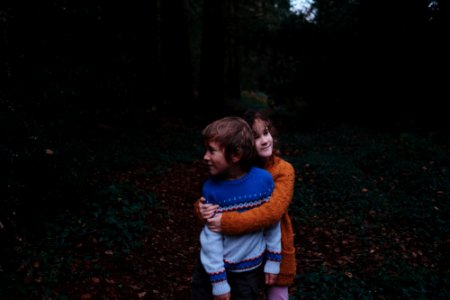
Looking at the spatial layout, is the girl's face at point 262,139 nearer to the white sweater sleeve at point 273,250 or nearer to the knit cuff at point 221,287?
the white sweater sleeve at point 273,250

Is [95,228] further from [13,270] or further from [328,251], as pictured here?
[328,251]

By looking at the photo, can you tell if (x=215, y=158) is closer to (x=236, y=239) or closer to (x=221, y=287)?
(x=236, y=239)

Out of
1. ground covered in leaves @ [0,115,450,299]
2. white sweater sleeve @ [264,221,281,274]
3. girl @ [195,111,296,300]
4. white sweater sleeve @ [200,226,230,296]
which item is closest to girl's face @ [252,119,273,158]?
girl @ [195,111,296,300]

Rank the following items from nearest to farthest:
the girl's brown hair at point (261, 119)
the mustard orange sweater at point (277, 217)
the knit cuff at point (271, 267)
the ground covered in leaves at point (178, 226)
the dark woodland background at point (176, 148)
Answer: the mustard orange sweater at point (277, 217) → the knit cuff at point (271, 267) → the girl's brown hair at point (261, 119) → the ground covered in leaves at point (178, 226) → the dark woodland background at point (176, 148)

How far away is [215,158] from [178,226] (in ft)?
13.2

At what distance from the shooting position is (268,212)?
8.43 feet

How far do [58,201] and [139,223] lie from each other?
1185 mm

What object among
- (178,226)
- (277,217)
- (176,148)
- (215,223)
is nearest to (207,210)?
(215,223)

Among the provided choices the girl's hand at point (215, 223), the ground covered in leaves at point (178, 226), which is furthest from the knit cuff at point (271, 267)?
the ground covered in leaves at point (178, 226)

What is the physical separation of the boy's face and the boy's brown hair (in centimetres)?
2

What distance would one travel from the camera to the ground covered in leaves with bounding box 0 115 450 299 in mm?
4453

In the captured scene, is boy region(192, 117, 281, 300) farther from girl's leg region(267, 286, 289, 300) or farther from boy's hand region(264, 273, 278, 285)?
girl's leg region(267, 286, 289, 300)

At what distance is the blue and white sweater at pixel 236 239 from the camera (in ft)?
8.43

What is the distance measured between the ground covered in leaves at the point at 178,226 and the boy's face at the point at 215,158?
2.58 metres
